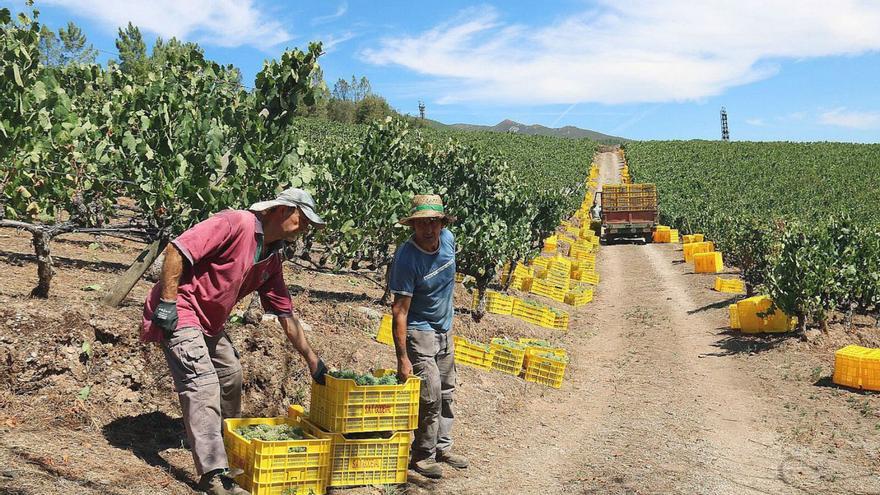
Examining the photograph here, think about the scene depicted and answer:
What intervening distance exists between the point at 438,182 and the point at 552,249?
1570cm

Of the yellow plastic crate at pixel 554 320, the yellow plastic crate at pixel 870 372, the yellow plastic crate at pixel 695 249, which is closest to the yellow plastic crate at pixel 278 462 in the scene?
the yellow plastic crate at pixel 870 372

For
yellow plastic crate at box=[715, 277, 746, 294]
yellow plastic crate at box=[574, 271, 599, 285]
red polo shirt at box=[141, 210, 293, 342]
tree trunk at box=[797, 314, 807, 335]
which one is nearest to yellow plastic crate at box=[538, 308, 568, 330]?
tree trunk at box=[797, 314, 807, 335]

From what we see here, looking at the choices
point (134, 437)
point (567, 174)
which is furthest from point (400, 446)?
point (567, 174)

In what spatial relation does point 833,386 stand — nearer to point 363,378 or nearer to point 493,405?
point 493,405

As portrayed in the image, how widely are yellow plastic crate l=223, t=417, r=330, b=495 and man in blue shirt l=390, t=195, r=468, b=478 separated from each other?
100 cm

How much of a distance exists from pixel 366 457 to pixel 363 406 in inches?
18.4

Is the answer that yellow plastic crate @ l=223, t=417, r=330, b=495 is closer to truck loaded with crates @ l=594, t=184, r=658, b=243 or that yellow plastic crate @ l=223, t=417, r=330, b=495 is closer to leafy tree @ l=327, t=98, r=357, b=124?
truck loaded with crates @ l=594, t=184, r=658, b=243

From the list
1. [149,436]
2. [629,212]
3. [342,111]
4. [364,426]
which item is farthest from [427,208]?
[342,111]

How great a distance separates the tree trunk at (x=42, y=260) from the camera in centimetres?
753

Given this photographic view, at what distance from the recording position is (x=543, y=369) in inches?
480

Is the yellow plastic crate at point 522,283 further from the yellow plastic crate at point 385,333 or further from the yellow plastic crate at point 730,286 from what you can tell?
the yellow plastic crate at point 385,333

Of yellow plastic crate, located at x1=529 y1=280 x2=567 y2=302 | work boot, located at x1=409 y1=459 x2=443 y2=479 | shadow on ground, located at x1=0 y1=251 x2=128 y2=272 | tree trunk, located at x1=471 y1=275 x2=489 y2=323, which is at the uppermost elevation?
shadow on ground, located at x1=0 y1=251 x2=128 y2=272

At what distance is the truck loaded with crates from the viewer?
3791cm

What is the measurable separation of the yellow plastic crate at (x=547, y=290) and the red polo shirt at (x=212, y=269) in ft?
56.9
